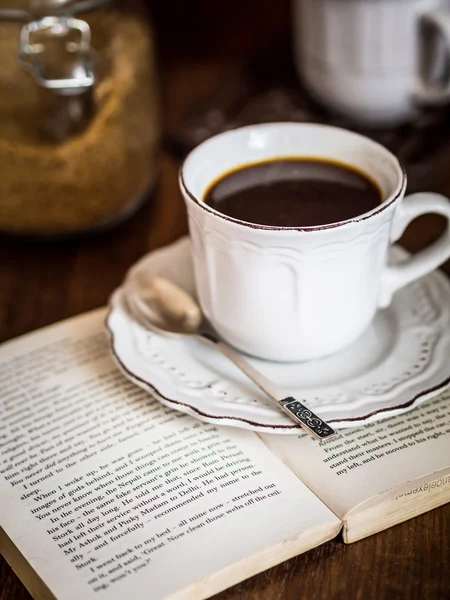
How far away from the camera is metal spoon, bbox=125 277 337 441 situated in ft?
1.98

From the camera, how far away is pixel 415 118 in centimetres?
89

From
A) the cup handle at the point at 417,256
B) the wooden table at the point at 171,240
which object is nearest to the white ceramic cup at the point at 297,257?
the cup handle at the point at 417,256

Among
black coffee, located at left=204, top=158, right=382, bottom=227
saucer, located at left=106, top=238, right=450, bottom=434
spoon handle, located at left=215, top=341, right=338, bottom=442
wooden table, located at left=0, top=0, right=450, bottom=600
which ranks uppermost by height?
black coffee, located at left=204, top=158, right=382, bottom=227

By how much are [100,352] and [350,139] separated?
0.28m

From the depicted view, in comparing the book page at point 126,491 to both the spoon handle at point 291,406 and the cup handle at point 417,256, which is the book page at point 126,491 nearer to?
the spoon handle at point 291,406

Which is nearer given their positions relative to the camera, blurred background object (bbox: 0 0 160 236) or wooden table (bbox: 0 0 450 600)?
wooden table (bbox: 0 0 450 600)

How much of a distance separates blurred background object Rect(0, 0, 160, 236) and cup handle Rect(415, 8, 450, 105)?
0.30 metres

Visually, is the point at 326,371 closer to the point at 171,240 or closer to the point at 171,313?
the point at 171,313

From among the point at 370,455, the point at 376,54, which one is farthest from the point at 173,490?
the point at 376,54

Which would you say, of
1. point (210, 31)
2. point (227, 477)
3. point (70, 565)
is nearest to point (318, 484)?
point (227, 477)

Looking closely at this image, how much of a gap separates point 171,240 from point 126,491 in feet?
1.21

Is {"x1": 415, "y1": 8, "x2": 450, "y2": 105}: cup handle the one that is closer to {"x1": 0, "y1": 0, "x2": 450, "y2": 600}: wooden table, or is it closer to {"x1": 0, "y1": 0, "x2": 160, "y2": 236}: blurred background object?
{"x1": 0, "y1": 0, "x2": 450, "y2": 600}: wooden table

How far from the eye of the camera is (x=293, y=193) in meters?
0.61

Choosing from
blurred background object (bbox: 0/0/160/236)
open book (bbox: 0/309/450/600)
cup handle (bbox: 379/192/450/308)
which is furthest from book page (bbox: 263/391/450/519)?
blurred background object (bbox: 0/0/160/236)
